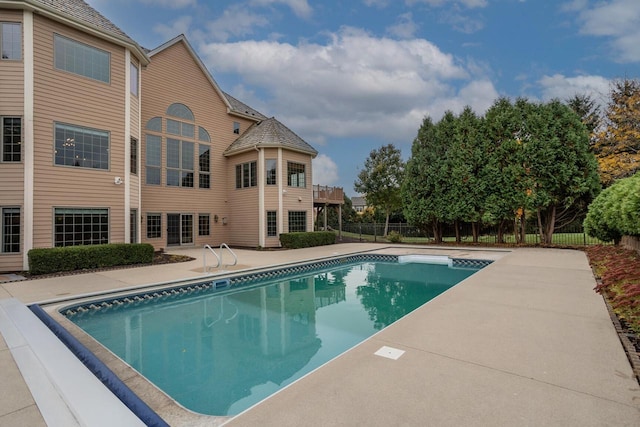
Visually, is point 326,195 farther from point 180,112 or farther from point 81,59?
point 81,59

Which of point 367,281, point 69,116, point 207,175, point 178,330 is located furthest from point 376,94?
point 178,330

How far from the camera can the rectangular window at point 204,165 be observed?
16.8 meters

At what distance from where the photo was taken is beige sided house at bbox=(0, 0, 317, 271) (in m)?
9.58

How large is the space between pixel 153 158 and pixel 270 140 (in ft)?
18.2

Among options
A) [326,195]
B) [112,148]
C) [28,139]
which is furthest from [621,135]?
[28,139]

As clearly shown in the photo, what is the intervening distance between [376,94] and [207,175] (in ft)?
35.4

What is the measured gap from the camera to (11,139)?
9.62m

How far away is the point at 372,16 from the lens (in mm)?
14680

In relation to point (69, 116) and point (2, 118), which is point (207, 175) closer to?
point (69, 116)

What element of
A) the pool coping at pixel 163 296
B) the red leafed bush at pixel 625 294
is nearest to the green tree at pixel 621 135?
the pool coping at pixel 163 296

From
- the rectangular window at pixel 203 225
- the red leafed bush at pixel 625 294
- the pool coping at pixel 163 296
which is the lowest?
the pool coping at pixel 163 296

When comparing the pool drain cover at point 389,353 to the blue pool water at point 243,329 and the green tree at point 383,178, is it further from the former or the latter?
the green tree at point 383,178

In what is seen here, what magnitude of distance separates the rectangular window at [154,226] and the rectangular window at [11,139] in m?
5.49

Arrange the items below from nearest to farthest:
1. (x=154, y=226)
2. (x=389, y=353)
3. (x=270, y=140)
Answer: (x=389, y=353) → (x=154, y=226) → (x=270, y=140)
